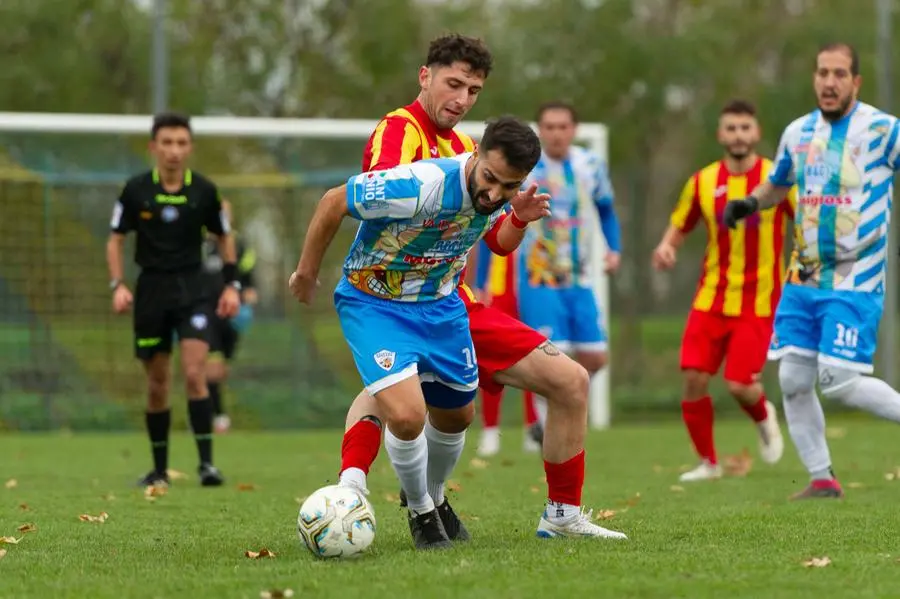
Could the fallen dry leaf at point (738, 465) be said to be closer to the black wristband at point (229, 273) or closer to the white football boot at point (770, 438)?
the white football boot at point (770, 438)

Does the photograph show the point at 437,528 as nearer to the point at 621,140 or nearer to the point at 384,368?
the point at 384,368

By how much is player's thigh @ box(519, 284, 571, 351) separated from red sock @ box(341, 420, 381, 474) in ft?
20.4

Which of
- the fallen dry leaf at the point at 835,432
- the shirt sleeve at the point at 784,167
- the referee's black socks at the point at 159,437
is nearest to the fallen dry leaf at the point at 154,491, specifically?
the referee's black socks at the point at 159,437

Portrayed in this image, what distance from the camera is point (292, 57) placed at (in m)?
19.9

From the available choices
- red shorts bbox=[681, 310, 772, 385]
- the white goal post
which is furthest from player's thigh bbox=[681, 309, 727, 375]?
the white goal post

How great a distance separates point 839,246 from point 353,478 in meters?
3.37

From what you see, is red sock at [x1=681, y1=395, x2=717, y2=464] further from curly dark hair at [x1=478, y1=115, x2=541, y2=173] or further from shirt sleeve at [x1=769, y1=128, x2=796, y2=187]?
curly dark hair at [x1=478, y1=115, x2=541, y2=173]

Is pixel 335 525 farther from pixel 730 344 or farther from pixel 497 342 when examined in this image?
pixel 730 344

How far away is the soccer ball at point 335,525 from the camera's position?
19.4ft

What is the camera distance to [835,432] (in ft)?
50.9

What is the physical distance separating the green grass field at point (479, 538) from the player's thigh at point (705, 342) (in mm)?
810

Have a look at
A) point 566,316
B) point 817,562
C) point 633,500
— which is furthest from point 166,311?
point 817,562

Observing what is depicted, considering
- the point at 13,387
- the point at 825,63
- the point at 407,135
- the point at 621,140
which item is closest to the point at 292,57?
the point at 621,140

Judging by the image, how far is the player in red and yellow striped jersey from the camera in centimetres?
1045
